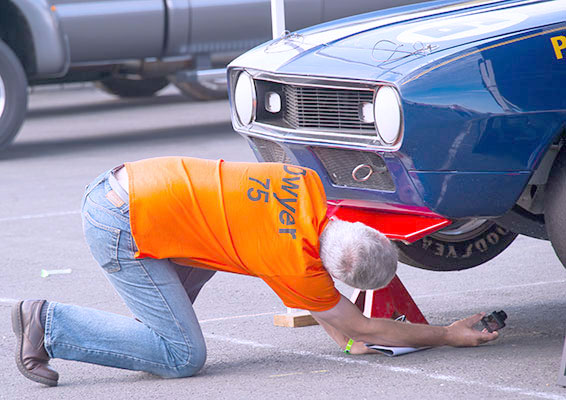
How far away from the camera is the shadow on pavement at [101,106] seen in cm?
→ 1525

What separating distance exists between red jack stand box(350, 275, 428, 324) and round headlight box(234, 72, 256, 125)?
34.0 inches

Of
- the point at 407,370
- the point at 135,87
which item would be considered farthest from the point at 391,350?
the point at 135,87

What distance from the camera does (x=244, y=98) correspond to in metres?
4.14

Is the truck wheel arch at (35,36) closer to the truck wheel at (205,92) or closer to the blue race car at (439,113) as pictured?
the truck wheel at (205,92)

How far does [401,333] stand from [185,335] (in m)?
0.78

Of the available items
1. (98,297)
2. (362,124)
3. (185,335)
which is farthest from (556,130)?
(98,297)

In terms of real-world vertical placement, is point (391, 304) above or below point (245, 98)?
below

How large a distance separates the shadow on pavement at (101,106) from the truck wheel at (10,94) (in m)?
5.50

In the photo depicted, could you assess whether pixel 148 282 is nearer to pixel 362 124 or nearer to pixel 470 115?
pixel 362 124

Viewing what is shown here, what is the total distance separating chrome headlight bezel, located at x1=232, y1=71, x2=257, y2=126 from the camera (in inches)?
161

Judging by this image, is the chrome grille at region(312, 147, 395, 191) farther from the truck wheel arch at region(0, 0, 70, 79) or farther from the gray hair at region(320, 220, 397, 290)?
the truck wheel arch at region(0, 0, 70, 79)

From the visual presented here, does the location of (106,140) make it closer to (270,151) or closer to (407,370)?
(270,151)

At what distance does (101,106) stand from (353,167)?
12684mm

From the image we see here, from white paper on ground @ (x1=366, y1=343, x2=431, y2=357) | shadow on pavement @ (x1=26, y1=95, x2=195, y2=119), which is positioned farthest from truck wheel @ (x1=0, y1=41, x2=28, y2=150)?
white paper on ground @ (x1=366, y1=343, x2=431, y2=357)
